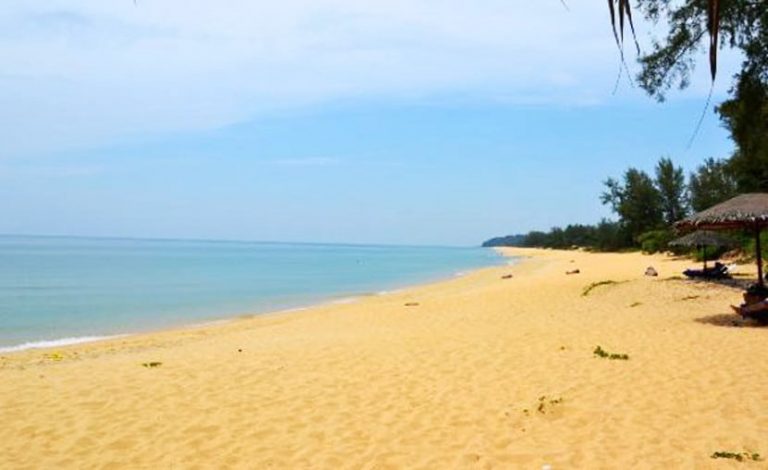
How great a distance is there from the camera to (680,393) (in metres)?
7.30

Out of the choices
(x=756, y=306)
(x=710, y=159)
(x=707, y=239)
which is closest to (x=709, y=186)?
(x=710, y=159)

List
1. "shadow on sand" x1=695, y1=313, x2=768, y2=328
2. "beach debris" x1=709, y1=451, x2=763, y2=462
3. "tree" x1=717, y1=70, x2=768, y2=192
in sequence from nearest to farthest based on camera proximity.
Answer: "beach debris" x1=709, y1=451, x2=763, y2=462 < "tree" x1=717, y1=70, x2=768, y2=192 < "shadow on sand" x1=695, y1=313, x2=768, y2=328

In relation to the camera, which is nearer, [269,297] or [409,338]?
[409,338]

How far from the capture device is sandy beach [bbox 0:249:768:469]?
568 cm

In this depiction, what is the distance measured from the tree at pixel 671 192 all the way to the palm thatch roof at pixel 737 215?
152 ft

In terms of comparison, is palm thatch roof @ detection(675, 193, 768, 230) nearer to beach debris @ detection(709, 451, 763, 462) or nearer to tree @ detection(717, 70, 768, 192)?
tree @ detection(717, 70, 768, 192)

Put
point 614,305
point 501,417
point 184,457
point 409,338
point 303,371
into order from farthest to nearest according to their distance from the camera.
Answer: point 614,305 < point 409,338 < point 303,371 < point 501,417 < point 184,457

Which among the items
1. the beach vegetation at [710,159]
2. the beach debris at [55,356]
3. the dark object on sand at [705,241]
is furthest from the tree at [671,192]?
the beach debris at [55,356]

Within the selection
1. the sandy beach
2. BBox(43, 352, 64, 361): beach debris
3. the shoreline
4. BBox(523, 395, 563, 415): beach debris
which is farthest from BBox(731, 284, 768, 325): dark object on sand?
the shoreline

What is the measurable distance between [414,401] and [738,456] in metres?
3.32

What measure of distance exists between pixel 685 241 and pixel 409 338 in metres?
13.0

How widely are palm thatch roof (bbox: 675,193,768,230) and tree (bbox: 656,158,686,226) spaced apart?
4643cm

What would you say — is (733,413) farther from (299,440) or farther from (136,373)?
(136,373)

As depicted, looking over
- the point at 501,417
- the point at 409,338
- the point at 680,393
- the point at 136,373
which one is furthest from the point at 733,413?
the point at 136,373
